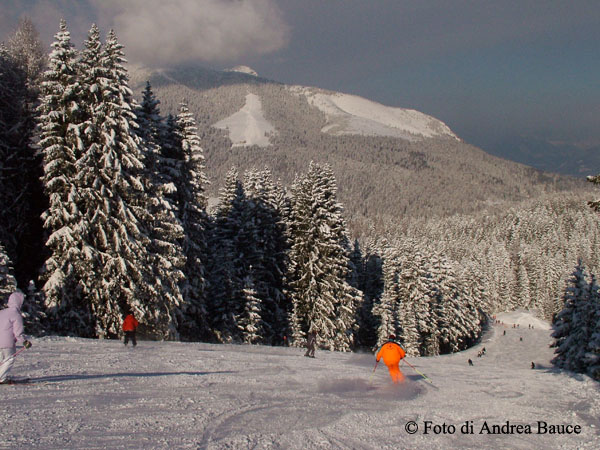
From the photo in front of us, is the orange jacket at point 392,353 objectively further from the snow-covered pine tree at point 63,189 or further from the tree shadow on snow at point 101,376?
the snow-covered pine tree at point 63,189

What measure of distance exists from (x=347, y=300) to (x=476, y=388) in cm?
1824

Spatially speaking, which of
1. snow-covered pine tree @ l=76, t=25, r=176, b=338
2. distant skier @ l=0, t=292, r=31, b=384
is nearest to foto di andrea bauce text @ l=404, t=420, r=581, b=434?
distant skier @ l=0, t=292, r=31, b=384

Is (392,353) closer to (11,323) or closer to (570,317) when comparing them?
(11,323)

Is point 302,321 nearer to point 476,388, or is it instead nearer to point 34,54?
point 476,388

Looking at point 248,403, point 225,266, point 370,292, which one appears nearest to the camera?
point 248,403

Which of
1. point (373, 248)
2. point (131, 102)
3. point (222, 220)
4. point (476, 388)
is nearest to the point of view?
point (476, 388)

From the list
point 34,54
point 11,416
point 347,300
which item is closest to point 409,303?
point 347,300

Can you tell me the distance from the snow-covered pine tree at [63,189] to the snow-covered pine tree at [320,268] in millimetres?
16174

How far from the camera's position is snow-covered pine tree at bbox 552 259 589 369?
111 feet

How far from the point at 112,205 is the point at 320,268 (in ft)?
53.9

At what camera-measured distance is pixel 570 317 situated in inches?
1355

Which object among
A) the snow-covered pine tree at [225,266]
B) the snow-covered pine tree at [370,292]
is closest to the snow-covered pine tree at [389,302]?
the snow-covered pine tree at [370,292]

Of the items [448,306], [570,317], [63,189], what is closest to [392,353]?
[63,189]

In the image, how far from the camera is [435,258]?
60625 mm
